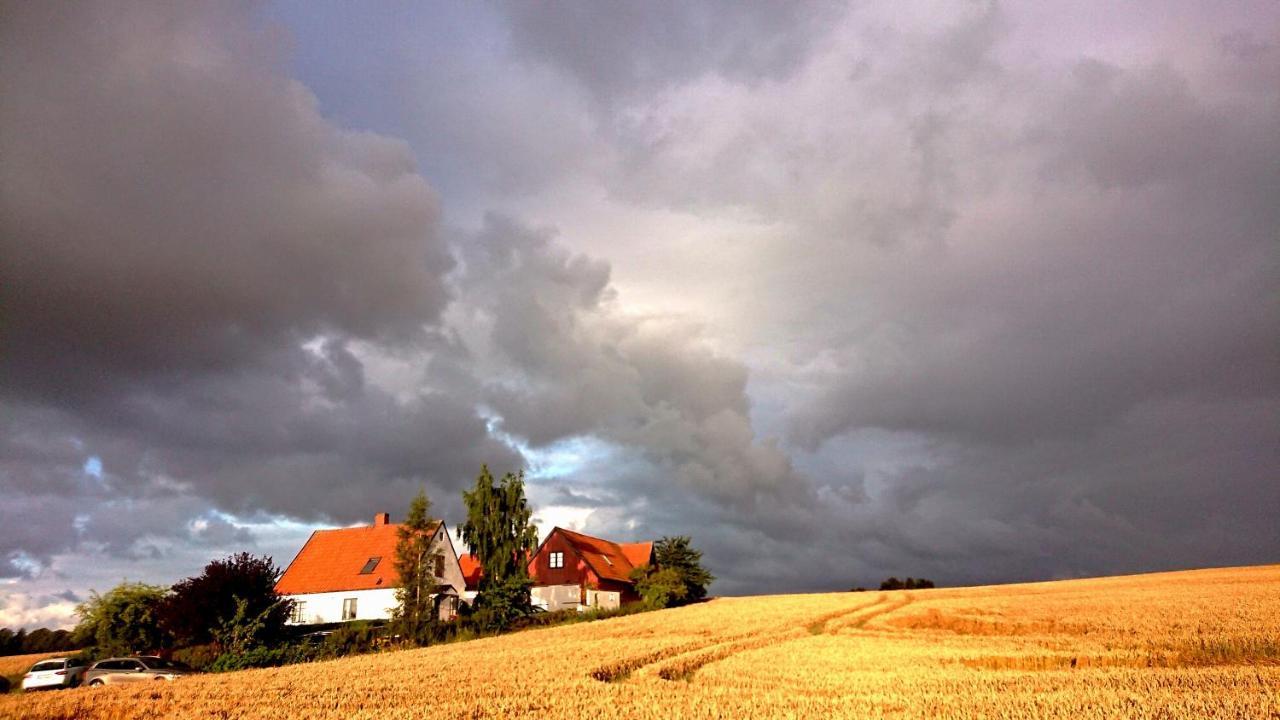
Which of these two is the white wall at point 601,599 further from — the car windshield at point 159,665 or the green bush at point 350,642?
the car windshield at point 159,665

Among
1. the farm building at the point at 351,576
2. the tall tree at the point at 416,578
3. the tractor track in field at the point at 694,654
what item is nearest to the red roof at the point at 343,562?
the farm building at the point at 351,576

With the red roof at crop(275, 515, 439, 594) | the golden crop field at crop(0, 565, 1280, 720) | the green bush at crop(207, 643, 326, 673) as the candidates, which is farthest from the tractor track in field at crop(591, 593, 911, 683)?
the red roof at crop(275, 515, 439, 594)

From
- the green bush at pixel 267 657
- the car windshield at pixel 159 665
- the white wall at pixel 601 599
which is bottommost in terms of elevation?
the white wall at pixel 601 599

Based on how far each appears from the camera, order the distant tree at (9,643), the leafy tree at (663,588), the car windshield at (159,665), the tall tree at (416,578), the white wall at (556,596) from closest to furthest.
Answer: the car windshield at (159,665) → the tall tree at (416,578) → the distant tree at (9,643) → the leafy tree at (663,588) → the white wall at (556,596)

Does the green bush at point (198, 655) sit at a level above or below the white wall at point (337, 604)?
below

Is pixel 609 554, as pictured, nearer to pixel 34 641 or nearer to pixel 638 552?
pixel 638 552

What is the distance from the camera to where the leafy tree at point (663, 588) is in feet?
212

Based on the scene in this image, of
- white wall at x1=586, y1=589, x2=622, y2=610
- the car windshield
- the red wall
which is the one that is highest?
the red wall

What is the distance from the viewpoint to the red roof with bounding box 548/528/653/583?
244 feet

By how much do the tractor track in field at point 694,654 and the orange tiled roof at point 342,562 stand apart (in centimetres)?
3451

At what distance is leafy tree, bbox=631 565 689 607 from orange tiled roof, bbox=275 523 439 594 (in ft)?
68.8

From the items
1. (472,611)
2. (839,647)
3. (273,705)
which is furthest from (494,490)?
(273,705)

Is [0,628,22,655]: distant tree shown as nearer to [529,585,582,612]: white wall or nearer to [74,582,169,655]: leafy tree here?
[74,582,169,655]: leafy tree

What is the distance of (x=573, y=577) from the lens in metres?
72.5
